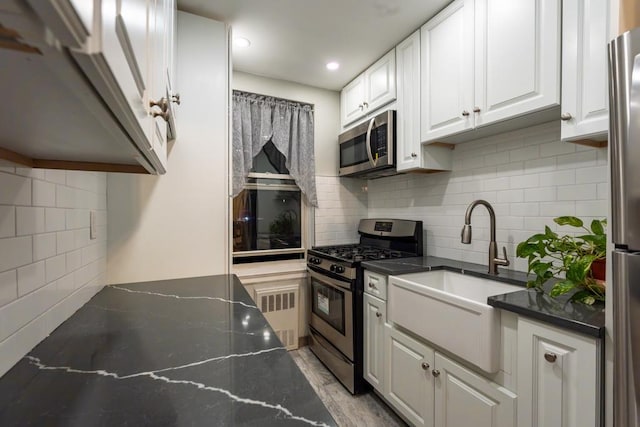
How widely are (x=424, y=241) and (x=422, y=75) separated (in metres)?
1.26

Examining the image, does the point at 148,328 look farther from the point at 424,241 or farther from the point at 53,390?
the point at 424,241

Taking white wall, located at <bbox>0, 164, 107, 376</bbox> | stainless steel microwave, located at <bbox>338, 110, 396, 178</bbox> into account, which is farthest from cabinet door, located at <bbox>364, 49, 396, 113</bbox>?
white wall, located at <bbox>0, 164, 107, 376</bbox>

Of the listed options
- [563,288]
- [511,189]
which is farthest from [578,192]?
[563,288]

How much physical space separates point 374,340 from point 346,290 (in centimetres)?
38

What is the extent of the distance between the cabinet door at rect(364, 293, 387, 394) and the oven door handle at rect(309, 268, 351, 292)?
6.2 inches

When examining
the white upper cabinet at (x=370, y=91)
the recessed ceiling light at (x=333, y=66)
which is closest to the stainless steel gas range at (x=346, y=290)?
the white upper cabinet at (x=370, y=91)

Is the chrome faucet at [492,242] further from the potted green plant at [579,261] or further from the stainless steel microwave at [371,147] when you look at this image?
the stainless steel microwave at [371,147]

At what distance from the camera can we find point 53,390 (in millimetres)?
645

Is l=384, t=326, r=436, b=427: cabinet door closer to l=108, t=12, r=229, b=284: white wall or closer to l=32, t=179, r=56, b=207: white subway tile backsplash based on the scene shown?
l=108, t=12, r=229, b=284: white wall

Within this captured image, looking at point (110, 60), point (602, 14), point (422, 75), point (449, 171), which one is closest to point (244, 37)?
point (422, 75)

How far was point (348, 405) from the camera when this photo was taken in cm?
198

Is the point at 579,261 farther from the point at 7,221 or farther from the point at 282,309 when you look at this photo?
the point at 282,309

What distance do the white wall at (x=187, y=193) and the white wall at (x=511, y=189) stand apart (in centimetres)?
159

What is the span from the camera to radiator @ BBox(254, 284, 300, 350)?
2.60 m
